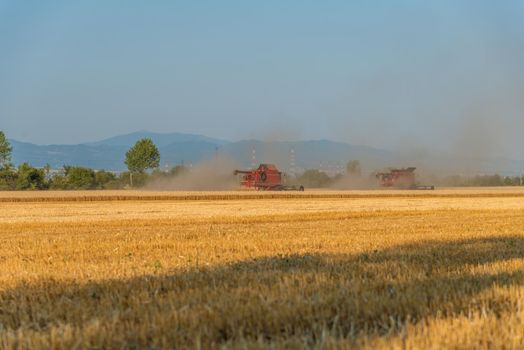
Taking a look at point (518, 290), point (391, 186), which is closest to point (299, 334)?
point (518, 290)

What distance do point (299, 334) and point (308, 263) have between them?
505cm

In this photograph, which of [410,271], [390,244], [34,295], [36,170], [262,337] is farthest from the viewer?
[36,170]

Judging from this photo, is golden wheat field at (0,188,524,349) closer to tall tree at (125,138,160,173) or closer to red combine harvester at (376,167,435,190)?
red combine harvester at (376,167,435,190)

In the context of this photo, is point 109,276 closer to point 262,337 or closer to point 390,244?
point 262,337

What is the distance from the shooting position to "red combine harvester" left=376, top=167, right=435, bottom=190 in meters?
87.9

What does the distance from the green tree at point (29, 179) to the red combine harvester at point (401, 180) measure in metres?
48.2

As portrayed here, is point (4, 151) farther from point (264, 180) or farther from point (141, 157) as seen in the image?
point (264, 180)

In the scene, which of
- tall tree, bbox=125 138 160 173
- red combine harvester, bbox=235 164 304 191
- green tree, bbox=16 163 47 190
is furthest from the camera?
tall tree, bbox=125 138 160 173

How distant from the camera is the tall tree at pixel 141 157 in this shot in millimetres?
125375

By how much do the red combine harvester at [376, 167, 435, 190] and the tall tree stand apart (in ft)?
172

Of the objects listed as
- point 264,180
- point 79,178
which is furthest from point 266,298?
point 79,178

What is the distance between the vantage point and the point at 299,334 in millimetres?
5457

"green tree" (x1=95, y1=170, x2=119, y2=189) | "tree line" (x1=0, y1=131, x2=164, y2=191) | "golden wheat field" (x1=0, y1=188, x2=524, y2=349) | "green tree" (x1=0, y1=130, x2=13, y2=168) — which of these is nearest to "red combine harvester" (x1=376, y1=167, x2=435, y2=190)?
"tree line" (x1=0, y1=131, x2=164, y2=191)

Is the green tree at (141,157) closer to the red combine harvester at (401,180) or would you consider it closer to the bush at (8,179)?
the bush at (8,179)
